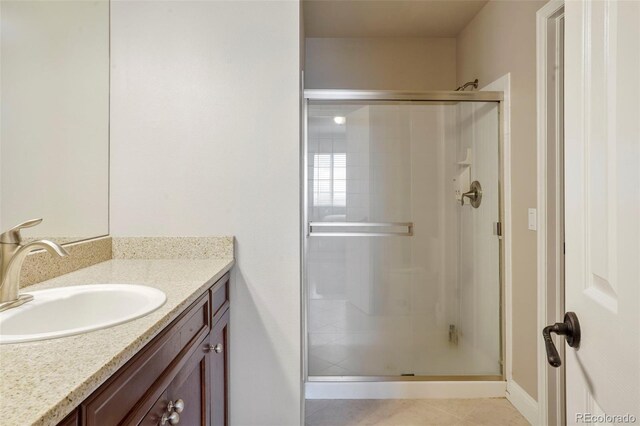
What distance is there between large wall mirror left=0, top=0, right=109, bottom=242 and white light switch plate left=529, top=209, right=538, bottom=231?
6.87 feet

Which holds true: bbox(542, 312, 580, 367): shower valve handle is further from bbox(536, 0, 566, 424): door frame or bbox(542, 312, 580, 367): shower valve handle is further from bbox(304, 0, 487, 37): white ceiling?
bbox(304, 0, 487, 37): white ceiling

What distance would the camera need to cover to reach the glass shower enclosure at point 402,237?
2230 mm

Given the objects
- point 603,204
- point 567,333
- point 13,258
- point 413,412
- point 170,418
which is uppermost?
point 603,204

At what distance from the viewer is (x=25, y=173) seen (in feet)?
3.76

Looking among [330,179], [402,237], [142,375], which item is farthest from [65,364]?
[402,237]

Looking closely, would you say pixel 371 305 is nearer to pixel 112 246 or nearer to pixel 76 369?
pixel 112 246

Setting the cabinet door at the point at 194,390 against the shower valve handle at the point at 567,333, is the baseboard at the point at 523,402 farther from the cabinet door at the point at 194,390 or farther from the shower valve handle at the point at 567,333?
the cabinet door at the point at 194,390

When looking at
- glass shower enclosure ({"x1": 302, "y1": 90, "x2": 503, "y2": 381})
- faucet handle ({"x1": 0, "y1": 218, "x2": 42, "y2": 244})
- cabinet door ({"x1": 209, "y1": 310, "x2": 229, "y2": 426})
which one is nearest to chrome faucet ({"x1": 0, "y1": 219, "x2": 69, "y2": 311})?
faucet handle ({"x1": 0, "y1": 218, "x2": 42, "y2": 244})

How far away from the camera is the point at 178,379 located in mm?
967

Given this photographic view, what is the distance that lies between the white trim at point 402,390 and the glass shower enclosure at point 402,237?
76 mm

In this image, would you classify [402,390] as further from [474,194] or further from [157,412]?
[157,412]

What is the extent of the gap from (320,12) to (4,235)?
94.3 inches

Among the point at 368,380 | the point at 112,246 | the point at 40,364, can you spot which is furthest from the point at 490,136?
the point at 40,364

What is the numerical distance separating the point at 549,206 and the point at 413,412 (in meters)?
1.33
